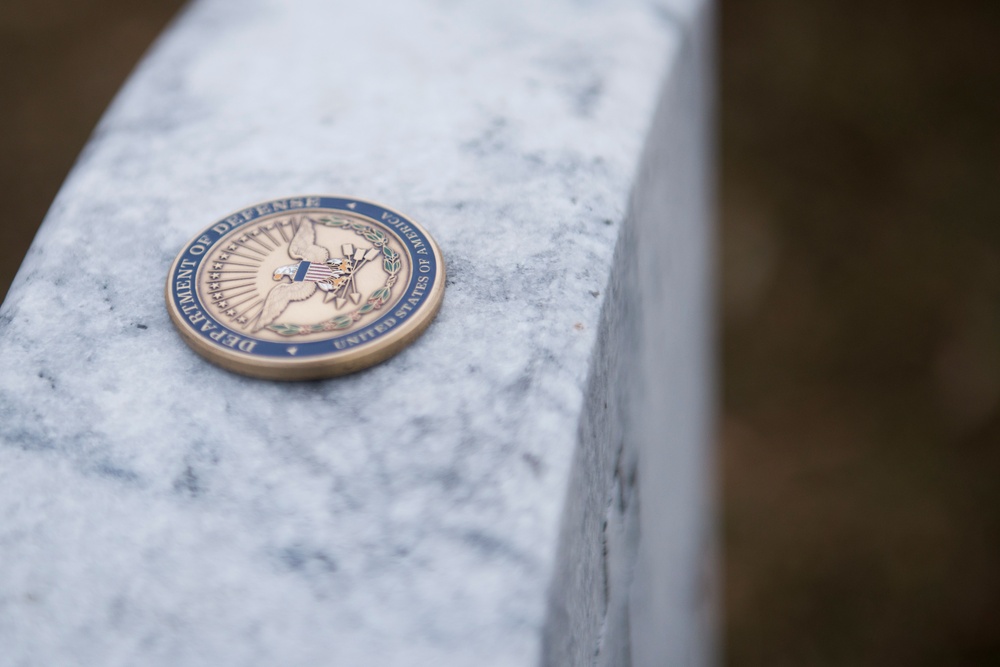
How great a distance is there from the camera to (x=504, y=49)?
1659 mm

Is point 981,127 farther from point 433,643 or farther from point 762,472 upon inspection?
point 433,643

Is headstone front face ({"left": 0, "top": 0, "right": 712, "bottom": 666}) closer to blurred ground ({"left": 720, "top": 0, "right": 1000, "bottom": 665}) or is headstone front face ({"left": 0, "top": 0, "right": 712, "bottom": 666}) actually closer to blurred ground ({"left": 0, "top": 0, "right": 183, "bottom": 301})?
blurred ground ({"left": 720, "top": 0, "right": 1000, "bottom": 665})

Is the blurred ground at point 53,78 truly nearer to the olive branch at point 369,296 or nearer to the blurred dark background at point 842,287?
the blurred dark background at point 842,287

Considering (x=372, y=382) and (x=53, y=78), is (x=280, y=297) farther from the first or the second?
(x=53, y=78)

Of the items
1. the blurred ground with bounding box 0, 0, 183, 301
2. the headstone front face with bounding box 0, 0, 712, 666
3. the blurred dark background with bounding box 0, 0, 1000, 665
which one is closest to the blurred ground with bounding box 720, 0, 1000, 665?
the blurred dark background with bounding box 0, 0, 1000, 665

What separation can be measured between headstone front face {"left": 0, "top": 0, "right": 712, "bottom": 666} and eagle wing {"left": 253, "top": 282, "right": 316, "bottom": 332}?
99 mm

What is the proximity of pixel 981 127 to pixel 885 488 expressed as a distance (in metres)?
1.99

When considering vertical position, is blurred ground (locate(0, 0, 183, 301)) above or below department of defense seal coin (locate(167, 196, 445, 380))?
below

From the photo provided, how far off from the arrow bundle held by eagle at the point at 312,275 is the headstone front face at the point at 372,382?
0.11 m

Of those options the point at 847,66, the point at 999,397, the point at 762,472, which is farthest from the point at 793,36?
the point at 762,472

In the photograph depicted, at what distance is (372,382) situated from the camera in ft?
3.44

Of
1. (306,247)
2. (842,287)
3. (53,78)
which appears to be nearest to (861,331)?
(842,287)

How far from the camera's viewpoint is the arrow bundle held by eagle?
112cm

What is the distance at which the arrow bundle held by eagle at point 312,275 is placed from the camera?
1121 millimetres
